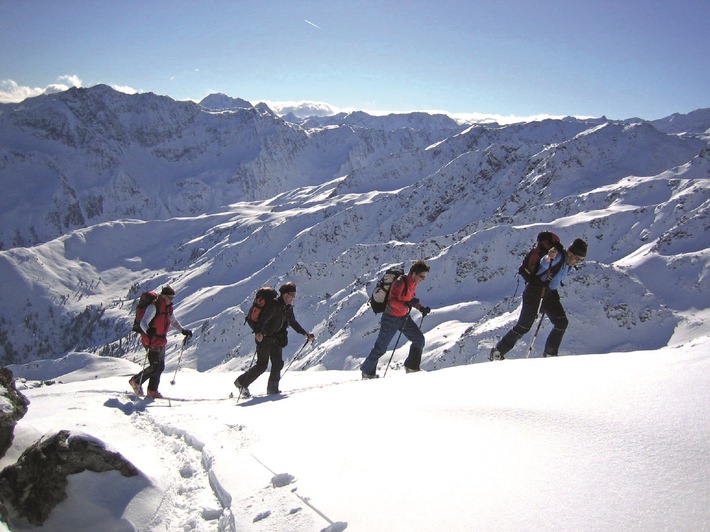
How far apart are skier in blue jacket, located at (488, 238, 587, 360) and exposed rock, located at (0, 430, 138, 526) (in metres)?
6.99

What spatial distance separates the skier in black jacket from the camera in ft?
33.0

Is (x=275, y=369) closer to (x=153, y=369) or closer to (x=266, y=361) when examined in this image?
(x=266, y=361)

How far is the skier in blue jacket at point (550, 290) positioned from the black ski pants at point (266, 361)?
517 centimetres

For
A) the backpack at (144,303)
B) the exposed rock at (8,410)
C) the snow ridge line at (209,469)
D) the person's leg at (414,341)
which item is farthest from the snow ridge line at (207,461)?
the person's leg at (414,341)

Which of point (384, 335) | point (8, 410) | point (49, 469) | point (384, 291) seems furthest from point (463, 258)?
point (49, 469)

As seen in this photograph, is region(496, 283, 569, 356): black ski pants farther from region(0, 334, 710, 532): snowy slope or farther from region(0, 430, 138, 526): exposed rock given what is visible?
region(0, 430, 138, 526): exposed rock

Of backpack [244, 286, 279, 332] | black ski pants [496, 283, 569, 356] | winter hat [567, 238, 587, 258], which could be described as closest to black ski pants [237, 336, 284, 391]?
backpack [244, 286, 279, 332]

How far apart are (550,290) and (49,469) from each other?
811 cm

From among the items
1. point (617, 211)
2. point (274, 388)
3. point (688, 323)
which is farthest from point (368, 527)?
point (617, 211)

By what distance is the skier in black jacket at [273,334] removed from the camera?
10044 millimetres

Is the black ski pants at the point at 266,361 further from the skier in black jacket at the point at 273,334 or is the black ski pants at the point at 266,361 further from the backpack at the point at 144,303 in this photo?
the backpack at the point at 144,303

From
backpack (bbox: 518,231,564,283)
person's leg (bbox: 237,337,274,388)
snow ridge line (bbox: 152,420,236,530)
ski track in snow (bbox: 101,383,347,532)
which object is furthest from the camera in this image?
person's leg (bbox: 237,337,274,388)

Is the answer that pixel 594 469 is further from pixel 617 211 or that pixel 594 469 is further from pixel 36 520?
pixel 617 211

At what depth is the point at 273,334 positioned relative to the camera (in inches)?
407
